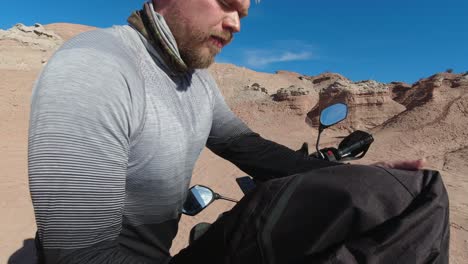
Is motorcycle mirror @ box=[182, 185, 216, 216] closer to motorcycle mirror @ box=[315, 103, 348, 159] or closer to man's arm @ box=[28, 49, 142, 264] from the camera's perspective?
man's arm @ box=[28, 49, 142, 264]

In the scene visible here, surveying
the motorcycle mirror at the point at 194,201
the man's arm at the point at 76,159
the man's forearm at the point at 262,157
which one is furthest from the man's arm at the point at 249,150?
the man's arm at the point at 76,159

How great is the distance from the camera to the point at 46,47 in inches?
944

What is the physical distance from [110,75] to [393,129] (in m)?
12.4

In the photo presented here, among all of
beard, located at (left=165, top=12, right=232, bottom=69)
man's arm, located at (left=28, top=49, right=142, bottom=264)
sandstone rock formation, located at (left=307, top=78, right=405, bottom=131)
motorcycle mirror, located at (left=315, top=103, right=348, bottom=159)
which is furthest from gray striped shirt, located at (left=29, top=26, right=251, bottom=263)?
sandstone rock formation, located at (left=307, top=78, right=405, bottom=131)

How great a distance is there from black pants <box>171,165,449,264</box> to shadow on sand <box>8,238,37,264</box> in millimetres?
4165

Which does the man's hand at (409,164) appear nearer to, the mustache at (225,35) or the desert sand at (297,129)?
the mustache at (225,35)

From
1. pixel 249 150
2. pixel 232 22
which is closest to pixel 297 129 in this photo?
pixel 249 150

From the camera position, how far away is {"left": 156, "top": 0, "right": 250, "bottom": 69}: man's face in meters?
1.50

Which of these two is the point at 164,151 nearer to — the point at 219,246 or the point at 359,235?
the point at 219,246

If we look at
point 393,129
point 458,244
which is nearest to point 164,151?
point 458,244

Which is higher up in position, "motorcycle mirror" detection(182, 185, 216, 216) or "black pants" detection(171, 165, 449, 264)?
"black pants" detection(171, 165, 449, 264)

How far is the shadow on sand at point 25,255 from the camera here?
4148 mm

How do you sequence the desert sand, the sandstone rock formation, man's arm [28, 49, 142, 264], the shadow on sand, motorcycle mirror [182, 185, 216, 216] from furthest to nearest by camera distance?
1. the sandstone rock formation
2. the desert sand
3. the shadow on sand
4. motorcycle mirror [182, 185, 216, 216]
5. man's arm [28, 49, 142, 264]

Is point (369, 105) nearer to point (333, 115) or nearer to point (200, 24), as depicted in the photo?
point (333, 115)
